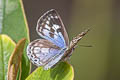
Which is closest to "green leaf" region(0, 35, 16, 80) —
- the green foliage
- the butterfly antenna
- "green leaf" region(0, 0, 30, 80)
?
the green foliage

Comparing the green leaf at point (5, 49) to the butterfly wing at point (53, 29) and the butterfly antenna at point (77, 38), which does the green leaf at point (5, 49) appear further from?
the butterfly antenna at point (77, 38)

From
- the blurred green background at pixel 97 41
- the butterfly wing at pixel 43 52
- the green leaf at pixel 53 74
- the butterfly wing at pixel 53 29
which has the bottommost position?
the blurred green background at pixel 97 41

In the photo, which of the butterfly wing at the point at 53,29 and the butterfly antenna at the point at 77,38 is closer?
the butterfly antenna at the point at 77,38

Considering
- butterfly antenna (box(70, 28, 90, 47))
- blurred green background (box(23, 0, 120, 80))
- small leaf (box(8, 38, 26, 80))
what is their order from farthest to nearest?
blurred green background (box(23, 0, 120, 80)), butterfly antenna (box(70, 28, 90, 47)), small leaf (box(8, 38, 26, 80))

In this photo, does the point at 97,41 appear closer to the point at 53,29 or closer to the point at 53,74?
the point at 53,29

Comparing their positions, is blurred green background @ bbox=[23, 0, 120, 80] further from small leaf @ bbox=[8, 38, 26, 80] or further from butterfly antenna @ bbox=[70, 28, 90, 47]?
small leaf @ bbox=[8, 38, 26, 80]

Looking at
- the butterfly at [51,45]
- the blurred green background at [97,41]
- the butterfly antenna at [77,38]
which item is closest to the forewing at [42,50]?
the butterfly at [51,45]

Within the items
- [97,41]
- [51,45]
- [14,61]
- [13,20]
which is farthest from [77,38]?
[97,41]
